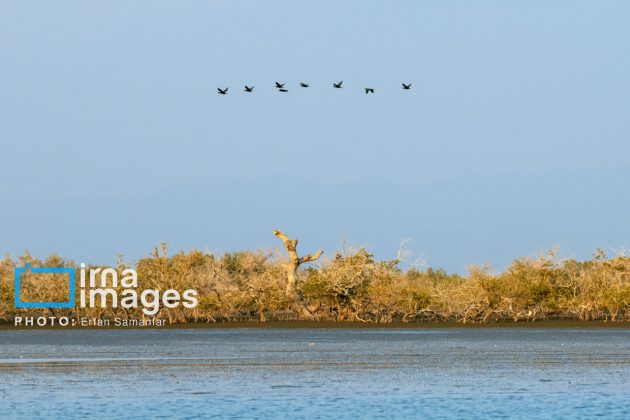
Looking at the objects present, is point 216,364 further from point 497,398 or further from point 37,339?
point 37,339

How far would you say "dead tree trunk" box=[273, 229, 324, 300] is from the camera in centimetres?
7744

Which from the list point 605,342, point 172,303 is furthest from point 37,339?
point 605,342

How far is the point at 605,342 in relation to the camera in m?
56.3

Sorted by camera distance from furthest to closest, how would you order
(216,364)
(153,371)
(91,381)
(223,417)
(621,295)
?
1. (621,295)
2. (216,364)
3. (153,371)
4. (91,381)
5. (223,417)

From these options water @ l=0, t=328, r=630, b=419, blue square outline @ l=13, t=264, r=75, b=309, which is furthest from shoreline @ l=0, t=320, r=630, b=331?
water @ l=0, t=328, r=630, b=419

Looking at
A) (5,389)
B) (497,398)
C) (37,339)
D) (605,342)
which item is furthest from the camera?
(37,339)

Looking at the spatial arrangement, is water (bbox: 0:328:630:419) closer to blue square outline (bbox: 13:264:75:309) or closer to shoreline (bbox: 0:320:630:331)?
shoreline (bbox: 0:320:630:331)

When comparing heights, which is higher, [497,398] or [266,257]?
[266,257]

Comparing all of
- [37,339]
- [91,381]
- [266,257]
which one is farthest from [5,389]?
[266,257]

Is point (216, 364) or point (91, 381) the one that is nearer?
Result: point (91, 381)

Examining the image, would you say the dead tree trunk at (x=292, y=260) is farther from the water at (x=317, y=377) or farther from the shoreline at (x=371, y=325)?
the water at (x=317, y=377)

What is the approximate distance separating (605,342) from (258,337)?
16751 millimetres

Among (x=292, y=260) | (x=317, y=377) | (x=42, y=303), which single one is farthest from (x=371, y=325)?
(x=317, y=377)

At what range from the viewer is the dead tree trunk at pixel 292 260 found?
254 feet
